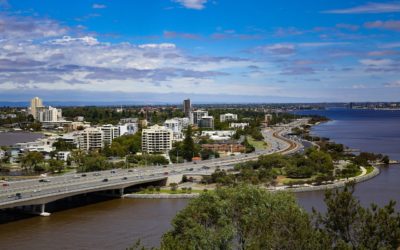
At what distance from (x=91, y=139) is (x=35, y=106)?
4210 cm

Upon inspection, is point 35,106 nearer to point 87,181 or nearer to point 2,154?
point 2,154

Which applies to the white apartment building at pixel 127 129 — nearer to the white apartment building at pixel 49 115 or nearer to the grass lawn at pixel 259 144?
the grass lawn at pixel 259 144

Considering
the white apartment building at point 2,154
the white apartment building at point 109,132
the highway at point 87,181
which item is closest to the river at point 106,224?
the highway at point 87,181

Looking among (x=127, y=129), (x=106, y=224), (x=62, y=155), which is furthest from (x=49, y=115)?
(x=106, y=224)

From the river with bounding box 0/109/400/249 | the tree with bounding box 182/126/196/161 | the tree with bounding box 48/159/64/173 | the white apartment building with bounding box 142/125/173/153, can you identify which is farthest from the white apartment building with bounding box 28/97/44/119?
the river with bounding box 0/109/400/249

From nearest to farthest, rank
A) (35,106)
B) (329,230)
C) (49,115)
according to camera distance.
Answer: (329,230) < (49,115) < (35,106)

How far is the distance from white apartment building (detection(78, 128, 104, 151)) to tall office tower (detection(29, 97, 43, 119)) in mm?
36966

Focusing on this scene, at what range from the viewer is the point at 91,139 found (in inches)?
1495

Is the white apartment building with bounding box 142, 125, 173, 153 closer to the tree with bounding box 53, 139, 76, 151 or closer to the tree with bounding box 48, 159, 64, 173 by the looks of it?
the tree with bounding box 53, 139, 76, 151

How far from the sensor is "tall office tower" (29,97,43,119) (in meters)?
74.4

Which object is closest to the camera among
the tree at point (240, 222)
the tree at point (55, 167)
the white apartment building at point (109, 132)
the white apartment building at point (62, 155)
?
the tree at point (240, 222)

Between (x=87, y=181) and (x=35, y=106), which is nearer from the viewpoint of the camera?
(x=87, y=181)

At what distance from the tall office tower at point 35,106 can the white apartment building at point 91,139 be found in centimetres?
3697

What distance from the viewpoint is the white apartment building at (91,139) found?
37719 mm
